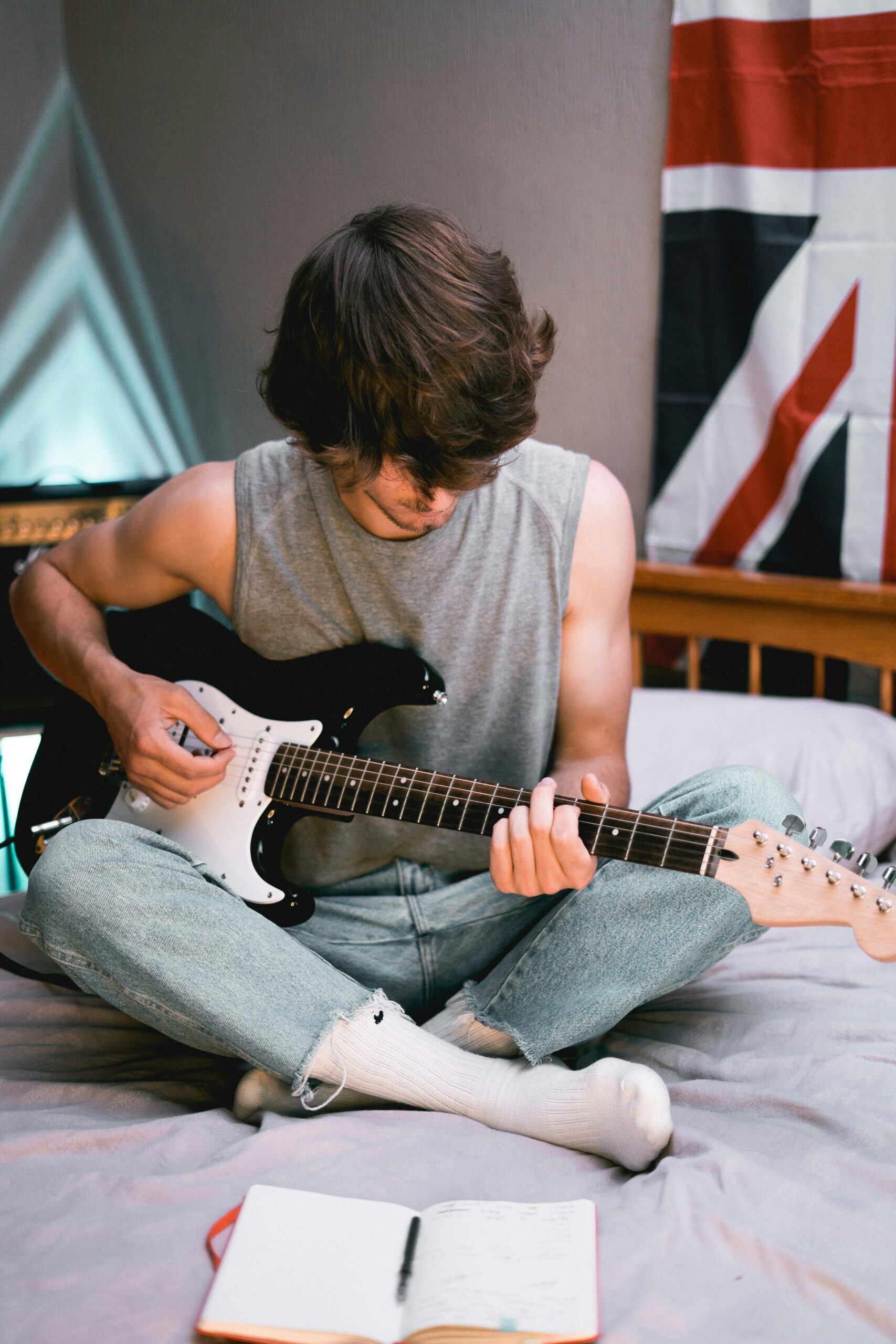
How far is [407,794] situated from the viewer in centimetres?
121

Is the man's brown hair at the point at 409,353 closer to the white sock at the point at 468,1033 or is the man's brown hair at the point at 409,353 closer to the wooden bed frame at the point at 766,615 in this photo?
the white sock at the point at 468,1033

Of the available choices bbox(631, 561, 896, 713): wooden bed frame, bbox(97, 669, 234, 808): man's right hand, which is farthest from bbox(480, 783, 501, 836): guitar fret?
bbox(631, 561, 896, 713): wooden bed frame

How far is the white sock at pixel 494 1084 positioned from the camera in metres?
1.03

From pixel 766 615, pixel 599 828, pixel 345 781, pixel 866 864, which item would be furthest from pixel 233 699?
pixel 766 615

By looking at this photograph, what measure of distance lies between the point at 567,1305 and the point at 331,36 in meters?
2.31

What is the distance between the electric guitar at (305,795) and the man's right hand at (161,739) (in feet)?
0.09

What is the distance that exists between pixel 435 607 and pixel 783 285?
0.93 metres

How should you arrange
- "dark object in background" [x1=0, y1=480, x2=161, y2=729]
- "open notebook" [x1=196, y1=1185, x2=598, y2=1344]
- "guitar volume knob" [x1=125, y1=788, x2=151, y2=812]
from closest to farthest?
1. "open notebook" [x1=196, y1=1185, x2=598, y2=1344]
2. "guitar volume knob" [x1=125, y1=788, x2=151, y2=812]
3. "dark object in background" [x1=0, y1=480, x2=161, y2=729]

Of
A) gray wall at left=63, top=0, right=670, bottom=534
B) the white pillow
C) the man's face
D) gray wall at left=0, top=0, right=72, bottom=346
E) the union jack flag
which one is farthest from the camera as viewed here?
gray wall at left=0, top=0, right=72, bottom=346

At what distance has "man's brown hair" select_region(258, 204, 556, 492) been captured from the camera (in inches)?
42.9

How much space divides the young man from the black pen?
0.21 m

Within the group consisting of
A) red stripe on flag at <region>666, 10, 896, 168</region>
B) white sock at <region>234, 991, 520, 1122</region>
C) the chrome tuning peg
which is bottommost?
white sock at <region>234, 991, 520, 1122</region>

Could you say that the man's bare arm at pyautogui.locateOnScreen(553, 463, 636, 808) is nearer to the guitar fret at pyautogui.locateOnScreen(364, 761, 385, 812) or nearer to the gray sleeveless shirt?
the gray sleeveless shirt

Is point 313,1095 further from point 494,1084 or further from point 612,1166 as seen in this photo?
point 612,1166
